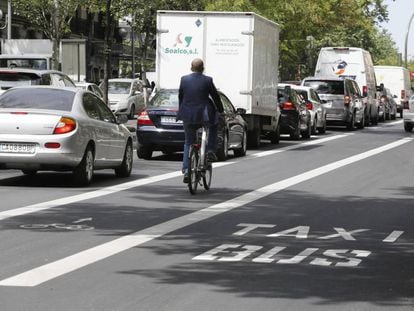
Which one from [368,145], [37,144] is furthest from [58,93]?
[368,145]

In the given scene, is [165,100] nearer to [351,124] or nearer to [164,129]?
[164,129]

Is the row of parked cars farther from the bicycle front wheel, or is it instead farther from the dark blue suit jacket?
the bicycle front wheel

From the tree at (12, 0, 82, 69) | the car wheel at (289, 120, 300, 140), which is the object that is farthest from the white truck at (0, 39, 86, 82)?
the car wheel at (289, 120, 300, 140)

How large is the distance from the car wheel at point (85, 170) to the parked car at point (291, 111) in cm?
1613

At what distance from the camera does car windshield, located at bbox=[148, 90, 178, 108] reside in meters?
22.3

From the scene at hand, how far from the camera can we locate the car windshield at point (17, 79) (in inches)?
966

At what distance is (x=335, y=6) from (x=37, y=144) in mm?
45534

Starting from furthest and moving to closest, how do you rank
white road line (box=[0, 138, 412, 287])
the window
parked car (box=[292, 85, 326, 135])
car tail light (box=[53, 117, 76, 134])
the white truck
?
the white truck
parked car (box=[292, 85, 326, 135])
the window
car tail light (box=[53, 117, 76, 134])
white road line (box=[0, 138, 412, 287])

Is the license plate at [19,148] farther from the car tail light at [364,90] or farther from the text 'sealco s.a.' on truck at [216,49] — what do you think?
the car tail light at [364,90]

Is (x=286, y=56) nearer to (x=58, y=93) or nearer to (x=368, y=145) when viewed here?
(x=368, y=145)

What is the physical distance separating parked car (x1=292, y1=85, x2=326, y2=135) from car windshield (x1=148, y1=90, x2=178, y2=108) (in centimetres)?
1201

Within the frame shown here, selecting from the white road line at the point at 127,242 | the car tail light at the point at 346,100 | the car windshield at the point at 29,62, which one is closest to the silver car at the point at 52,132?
the white road line at the point at 127,242

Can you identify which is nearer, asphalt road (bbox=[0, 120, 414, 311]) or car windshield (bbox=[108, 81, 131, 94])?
asphalt road (bbox=[0, 120, 414, 311])

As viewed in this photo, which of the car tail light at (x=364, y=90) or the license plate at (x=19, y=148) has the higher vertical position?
the license plate at (x=19, y=148)
